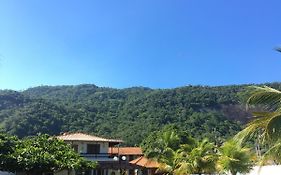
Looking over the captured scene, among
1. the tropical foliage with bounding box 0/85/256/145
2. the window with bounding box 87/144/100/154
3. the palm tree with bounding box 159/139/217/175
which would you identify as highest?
the tropical foliage with bounding box 0/85/256/145

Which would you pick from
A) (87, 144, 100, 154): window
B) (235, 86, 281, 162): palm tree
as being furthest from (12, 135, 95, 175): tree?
(235, 86, 281, 162): palm tree

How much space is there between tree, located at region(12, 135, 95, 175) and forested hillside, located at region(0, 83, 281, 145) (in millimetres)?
41045

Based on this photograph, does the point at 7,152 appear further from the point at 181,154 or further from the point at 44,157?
the point at 181,154

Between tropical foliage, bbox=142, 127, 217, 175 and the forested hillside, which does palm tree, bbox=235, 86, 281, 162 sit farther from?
the forested hillside

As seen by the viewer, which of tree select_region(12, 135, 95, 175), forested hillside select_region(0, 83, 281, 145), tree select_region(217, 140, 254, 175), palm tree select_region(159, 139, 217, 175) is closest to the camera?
tree select_region(12, 135, 95, 175)

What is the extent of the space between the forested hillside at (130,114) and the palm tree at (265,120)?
197 feet

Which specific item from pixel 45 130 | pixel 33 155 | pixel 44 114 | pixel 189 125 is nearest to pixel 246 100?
pixel 33 155

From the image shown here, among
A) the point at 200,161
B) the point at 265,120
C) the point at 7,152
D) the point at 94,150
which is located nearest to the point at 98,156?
the point at 94,150

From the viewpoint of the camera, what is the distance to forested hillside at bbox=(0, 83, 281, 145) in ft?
255

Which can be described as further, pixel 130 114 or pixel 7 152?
pixel 130 114

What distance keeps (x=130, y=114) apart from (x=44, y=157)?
75746 millimetres

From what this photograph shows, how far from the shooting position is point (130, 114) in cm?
10188

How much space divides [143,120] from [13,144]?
66776 mm

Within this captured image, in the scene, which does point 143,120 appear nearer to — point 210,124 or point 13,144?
point 210,124
